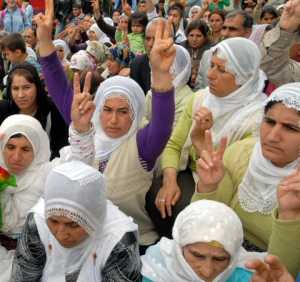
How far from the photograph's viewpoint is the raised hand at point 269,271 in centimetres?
138

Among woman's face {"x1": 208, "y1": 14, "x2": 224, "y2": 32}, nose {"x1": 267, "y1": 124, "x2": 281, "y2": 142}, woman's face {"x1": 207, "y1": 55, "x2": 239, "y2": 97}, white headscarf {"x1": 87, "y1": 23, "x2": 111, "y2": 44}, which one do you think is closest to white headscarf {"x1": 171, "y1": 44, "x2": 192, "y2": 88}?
woman's face {"x1": 207, "y1": 55, "x2": 239, "y2": 97}

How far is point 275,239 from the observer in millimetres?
1672

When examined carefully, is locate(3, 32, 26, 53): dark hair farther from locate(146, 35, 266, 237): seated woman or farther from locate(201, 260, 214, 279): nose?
locate(201, 260, 214, 279): nose

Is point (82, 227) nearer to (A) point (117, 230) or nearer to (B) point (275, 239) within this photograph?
(A) point (117, 230)

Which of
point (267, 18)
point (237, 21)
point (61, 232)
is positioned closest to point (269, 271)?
point (61, 232)

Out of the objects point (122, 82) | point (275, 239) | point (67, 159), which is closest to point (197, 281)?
point (275, 239)

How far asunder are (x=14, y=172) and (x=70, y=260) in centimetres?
73

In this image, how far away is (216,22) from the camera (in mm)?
5484

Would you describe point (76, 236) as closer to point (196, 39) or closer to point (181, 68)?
point (181, 68)

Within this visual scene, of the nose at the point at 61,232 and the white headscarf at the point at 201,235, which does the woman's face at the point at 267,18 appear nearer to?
the white headscarf at the point at 201,235

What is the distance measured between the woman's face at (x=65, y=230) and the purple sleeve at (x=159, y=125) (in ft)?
1.94

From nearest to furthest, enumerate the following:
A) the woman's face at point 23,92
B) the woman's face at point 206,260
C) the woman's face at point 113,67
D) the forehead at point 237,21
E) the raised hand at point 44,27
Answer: the woman's face at point 206,260, the raised hand at point 44,27, the woman's face at point 23,92, the forehead at point 237,21, the woman's face at point 113,67

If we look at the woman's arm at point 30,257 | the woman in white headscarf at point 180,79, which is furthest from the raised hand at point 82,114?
A: the woman in white headscarf at point 180,79

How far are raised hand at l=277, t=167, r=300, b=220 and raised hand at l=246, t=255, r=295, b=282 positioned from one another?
10.5 inches
